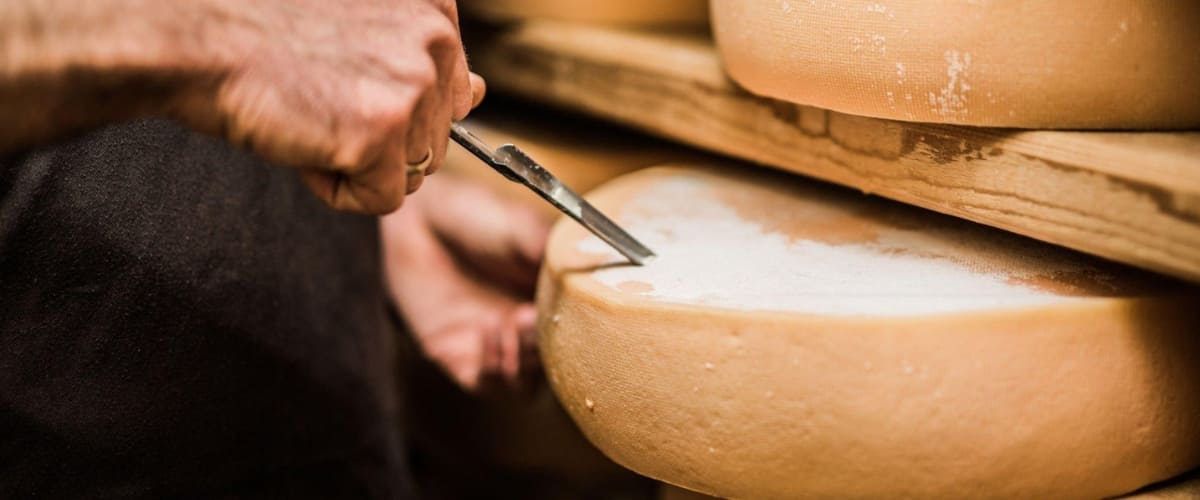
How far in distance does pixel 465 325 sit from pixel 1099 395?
746mm

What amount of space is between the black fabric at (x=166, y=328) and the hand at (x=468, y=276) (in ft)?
0.66

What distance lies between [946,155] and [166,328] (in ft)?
1.78

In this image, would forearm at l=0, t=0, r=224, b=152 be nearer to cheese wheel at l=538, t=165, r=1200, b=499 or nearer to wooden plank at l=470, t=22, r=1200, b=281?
cheese wheel at l=538, t=165, r=1200, b=499

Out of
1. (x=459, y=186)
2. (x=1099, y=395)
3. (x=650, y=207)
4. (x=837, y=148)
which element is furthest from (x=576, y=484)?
(x=1099, y=395)

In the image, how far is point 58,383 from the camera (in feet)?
2.18

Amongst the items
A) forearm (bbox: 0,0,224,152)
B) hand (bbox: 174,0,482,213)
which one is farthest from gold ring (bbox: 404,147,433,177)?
forearm (bbox: 0,0,224,152)

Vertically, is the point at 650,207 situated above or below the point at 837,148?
below

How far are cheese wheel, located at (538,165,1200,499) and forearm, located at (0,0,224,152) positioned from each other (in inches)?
10.6

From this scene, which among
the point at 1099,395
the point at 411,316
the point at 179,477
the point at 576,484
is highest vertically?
the point at 1099,395

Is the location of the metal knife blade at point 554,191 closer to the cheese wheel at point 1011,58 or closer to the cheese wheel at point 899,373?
the cheese wheel at point 899,373

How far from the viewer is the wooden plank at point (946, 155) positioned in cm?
50

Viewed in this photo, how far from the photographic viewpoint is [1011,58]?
535 millimetres

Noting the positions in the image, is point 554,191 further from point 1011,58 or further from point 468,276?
point 468,276

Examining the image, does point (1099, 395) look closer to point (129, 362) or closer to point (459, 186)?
point (129, 362)
